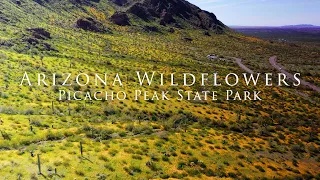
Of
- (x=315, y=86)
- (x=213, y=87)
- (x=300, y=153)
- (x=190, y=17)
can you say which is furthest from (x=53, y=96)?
(x=190, y=17)

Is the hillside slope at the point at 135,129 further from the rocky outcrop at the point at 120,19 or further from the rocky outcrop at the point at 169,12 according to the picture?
the rocky outcrop at the point at 169,12

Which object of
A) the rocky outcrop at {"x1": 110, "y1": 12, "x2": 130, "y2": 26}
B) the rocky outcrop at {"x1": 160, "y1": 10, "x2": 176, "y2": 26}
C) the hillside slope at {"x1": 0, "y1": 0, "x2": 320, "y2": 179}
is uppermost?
the rocky outcrop at {"x1": 160, "y1": 10, "x2": 176, "y2": 26}

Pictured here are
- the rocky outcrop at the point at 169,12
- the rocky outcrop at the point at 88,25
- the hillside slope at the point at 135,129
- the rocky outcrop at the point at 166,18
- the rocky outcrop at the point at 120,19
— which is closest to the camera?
the hillside slope at the point at 135,129

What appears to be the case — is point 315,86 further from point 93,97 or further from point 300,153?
point 93,97

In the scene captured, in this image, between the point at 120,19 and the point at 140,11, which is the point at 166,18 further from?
the point at 120,19

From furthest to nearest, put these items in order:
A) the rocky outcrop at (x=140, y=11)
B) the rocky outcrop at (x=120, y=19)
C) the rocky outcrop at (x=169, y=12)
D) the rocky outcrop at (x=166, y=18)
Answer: the rocky outcrop at (x=166, y=18) < the rocky outcrop at (x=169, y=12) < the rocky outcrop at (x=140, y=11) < the rocky outcrop at (x=120, y=19)

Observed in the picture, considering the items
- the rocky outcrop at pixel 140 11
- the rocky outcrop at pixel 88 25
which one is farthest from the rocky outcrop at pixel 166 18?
the rocky outcrop at pixel 88 25

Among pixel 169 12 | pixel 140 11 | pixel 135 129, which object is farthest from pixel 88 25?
pixel 135 129

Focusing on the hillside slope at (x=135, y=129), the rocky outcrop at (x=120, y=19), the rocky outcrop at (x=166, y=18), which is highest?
the rocky outcrop at (x=166, y=18)

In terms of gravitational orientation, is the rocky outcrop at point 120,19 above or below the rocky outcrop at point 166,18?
below

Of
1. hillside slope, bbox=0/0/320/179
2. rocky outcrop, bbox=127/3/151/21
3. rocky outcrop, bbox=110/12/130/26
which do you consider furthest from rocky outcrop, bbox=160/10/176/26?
hillside slope, bbox=0/0/320/179

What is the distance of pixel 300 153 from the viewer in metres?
25.2

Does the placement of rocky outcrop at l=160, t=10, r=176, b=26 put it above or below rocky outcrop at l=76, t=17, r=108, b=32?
above

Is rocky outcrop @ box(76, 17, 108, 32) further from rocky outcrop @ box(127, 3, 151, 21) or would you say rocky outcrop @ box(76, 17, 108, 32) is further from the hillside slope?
rocky outcrop @ box(127, 3, 151, 21)
